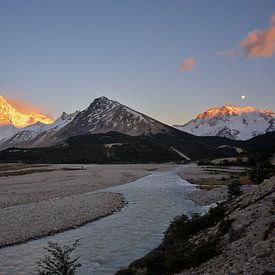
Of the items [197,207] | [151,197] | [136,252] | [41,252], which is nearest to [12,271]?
[41,252]

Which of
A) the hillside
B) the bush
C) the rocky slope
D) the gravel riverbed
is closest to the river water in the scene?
the gravel riverbed

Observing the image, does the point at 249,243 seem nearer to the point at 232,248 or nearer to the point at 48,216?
the point at 232,248

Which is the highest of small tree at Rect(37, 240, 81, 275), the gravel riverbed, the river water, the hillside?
the hillside

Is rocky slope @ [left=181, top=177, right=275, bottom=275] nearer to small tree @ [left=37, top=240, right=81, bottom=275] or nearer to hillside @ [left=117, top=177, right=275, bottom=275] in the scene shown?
hillside @ [left=117, top=177, right=275, bottom=275]

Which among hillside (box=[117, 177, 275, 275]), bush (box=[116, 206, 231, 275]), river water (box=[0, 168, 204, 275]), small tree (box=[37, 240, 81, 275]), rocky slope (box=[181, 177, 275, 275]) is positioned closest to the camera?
rocky slope (box=[181, 177, 275, 275])

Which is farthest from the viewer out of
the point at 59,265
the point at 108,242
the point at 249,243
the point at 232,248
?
the point at 108,242

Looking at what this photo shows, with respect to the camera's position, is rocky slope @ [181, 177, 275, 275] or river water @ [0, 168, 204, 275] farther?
river water @ [0, 168, 204, 275]

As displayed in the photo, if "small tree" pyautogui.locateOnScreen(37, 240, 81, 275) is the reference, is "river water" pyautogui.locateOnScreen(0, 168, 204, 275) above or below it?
below

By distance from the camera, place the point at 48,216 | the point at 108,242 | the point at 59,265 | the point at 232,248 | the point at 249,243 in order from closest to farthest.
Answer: the point at 249,243 → the point at 232,248 → the point at 59,265 → the point at 108,242 → the point at 48,216

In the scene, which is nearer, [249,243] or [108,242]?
[249,243]

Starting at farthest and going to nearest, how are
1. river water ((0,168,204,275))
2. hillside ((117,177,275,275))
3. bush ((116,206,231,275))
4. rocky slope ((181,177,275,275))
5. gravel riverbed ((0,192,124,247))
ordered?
1. gravel riverbed ((0,192,124,247))
2. river water ((0,168,204,275))
3. bush ((116,206,231,275))
4. hillside ((117,177,275,275))
5. rocky slope ((181,177,275,275))

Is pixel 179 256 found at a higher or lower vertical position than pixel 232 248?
lower

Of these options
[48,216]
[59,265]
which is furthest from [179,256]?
[48,216]

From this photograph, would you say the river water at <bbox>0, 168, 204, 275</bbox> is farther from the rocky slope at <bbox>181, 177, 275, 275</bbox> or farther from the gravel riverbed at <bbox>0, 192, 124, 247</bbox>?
the rocky slope at <bbox>181, 177, 275, 275</bbox>
